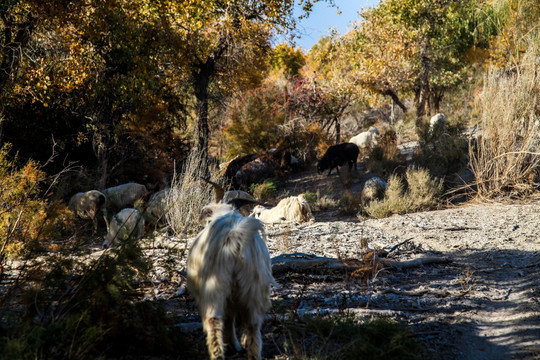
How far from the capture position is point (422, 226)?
8.89m

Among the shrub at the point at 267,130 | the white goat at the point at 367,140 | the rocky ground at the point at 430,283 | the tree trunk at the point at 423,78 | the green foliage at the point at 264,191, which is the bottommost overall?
the rocky ground at the point at 430,283

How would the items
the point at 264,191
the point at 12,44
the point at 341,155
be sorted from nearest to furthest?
the point at 12,44
the point at 264,191
the point at 341,155

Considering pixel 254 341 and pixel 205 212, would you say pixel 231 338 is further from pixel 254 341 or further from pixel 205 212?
pixel 205 212

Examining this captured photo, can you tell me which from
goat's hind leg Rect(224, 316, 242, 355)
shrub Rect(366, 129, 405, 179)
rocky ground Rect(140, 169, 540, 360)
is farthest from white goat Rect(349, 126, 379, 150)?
goat's hind leg Rect(224, 316, 242, 355)

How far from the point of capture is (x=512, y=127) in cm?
1010

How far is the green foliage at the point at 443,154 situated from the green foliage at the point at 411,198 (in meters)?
1.38

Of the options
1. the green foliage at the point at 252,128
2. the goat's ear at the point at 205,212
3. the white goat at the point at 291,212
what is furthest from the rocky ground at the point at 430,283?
the green foliage at the point at 252,128

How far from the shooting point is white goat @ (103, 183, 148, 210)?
38.8 feet

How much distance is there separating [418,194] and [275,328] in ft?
26.6

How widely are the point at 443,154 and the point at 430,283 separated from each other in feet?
29.2

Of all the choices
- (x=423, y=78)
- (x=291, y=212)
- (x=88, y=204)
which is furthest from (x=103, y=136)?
(x=423, y=78)

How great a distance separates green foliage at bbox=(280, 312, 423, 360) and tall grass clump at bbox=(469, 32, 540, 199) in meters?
7.60

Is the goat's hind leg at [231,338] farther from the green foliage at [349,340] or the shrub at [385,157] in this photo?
the shrub at [385,157]

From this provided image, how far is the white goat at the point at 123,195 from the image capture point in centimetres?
1182
